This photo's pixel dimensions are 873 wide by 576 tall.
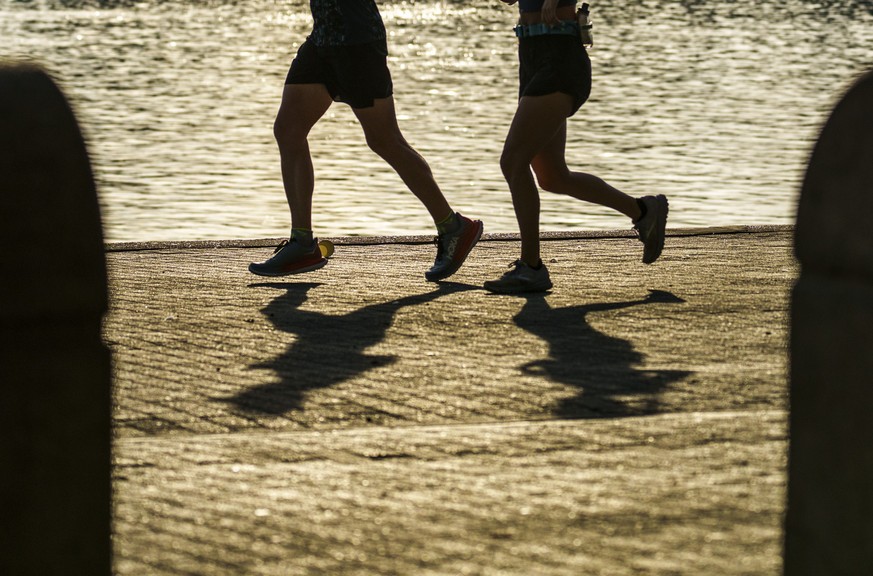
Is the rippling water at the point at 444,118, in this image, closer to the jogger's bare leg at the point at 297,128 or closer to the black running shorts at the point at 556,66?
the jogger's bare leg at the point at 297,128

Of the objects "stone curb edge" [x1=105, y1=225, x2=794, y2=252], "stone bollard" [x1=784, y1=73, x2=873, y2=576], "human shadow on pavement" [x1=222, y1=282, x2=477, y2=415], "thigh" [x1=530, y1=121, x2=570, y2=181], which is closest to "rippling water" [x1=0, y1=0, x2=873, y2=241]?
"stone bollard" [x1=784, y1=73, x2=873, y2=576]

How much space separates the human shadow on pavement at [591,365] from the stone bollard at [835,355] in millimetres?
1929

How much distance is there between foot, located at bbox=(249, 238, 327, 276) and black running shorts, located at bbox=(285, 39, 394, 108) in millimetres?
793

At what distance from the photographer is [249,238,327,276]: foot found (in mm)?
8453

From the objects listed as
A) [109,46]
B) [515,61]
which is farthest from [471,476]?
[109,46]

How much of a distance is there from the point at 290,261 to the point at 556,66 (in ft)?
5.76

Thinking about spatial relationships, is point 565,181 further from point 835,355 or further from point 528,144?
point 835,355

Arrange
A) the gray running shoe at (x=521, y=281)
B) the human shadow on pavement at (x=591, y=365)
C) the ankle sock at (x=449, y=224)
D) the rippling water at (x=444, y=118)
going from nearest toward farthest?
the human shadow on pavement at (x=591, y=365), the gray running shoe at (x=521, y=281), the ankle sock at (x=449, y=224), the rippling water at (x=444, y=118)

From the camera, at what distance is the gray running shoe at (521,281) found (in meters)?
7.84

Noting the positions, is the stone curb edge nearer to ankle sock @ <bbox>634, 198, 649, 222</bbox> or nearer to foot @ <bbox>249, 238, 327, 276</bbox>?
foot @ <bbox>249, 238, 327, 276</bbox>

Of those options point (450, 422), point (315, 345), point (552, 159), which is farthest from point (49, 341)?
point (552, 159)

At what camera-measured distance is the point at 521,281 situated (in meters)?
7.84

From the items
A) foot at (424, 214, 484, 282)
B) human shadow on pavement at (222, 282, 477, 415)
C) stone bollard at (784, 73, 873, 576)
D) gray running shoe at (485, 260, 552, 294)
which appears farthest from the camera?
foot at (424, 214, 484, 282)

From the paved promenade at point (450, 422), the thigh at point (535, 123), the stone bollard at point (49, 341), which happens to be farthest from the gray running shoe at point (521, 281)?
the stone bollard at point (49, 341)
